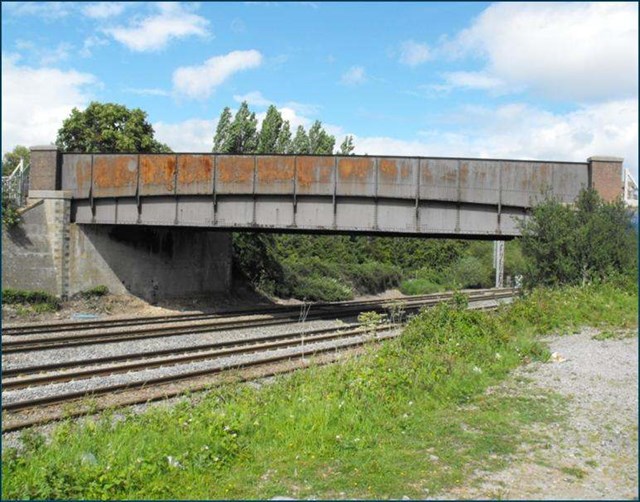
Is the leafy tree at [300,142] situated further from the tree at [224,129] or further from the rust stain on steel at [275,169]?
the rust stain on steel at [275,169]

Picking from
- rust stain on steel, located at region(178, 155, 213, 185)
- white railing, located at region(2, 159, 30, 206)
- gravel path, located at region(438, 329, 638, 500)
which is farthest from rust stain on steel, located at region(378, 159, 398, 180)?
white railing, located at region(2, 159, 30, 206)

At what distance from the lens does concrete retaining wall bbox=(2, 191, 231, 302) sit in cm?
2350

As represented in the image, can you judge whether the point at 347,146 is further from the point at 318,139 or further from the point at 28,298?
the point at 28,298

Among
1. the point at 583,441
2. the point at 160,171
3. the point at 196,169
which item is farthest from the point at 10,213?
the point at 583,441

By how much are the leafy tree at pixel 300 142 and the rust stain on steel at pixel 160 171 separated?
35.8m

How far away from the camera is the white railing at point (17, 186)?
79.6ft

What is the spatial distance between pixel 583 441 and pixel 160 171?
20.1m

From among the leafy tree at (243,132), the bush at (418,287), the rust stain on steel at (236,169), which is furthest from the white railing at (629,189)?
the leafy tree at (243,132)

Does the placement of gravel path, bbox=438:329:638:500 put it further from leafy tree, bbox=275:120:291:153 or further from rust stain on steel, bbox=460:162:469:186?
leafy tree, bbox=275:120:291:153

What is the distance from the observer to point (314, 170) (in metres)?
22.7

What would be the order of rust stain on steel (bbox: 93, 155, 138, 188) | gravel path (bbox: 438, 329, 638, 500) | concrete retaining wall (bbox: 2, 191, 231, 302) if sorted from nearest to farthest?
1. gravel path (bbox: 438, 329, 638, 500)
2. concrete retaining wall (bbox: 2, 191, 231, 302)
3. rust stain on steel (bbox: 93, 155, 138, 188)

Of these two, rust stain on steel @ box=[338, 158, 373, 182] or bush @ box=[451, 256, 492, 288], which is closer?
rust stain on steel @ box=[338, 158, 373, 182]

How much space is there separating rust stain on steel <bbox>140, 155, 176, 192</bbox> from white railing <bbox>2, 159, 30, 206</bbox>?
16.9 feet

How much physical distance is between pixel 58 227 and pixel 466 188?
52.8 feet
